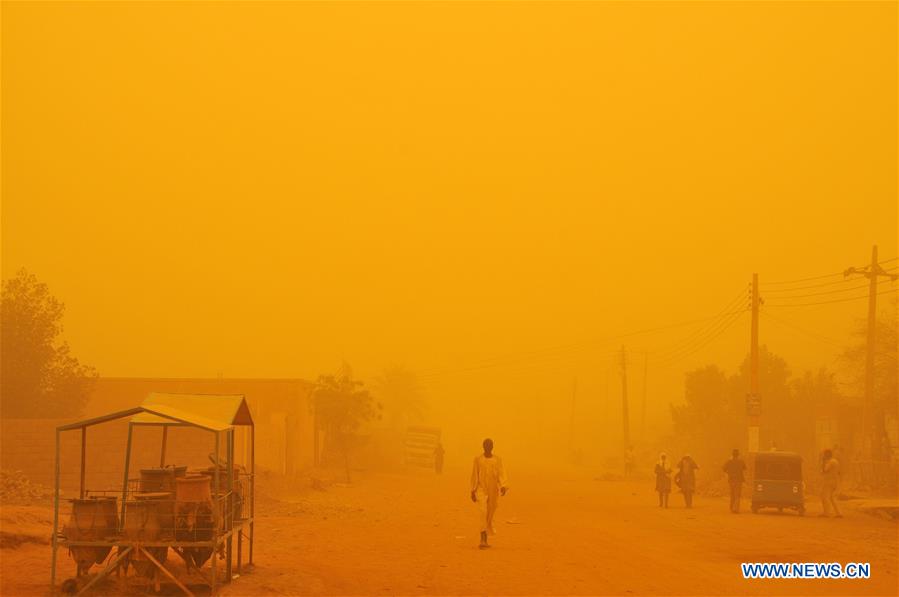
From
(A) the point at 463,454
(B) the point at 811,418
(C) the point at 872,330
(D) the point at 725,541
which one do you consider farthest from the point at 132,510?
(A) the point at 463,454

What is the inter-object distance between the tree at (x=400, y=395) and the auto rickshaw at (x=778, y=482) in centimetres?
7554

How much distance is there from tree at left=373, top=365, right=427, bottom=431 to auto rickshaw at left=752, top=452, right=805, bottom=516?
248 feet

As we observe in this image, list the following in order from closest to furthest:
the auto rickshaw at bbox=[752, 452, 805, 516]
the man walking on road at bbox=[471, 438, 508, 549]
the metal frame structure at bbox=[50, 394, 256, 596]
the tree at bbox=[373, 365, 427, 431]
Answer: the metal frame structure at bbox=[50, 394, 256, 596], the man walking on road at bbox=[471, 438, 508, 549], the auto rickshaw at bbox=[752, 452, 805, 516], the tree at bbox=[373, 365, 427, 431]

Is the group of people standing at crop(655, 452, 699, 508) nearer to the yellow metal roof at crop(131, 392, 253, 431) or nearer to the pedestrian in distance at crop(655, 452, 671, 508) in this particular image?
the pedestrian in distance at crop(655, 452, 671, 508)

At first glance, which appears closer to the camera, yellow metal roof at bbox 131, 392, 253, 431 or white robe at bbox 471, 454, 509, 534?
yellow metal roof at bbox 131, 392, 253, 431

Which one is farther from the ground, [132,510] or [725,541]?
[132,510]

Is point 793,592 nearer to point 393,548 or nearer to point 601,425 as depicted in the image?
point 393,548

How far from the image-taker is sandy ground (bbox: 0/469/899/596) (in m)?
14.4

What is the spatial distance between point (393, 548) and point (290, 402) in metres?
28.3

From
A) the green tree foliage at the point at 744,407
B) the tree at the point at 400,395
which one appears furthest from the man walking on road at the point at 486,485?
the tree at the point at 400,395

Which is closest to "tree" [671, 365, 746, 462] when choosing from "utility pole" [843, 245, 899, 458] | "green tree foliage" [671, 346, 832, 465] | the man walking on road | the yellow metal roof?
"green tree foliage" [671, 346, 832, 465]

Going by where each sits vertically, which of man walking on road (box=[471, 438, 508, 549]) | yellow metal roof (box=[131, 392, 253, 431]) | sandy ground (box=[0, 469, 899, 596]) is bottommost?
sandy ground (box=[0, 469, 899, 596])

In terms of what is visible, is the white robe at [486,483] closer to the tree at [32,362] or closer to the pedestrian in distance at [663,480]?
the pedestrian in distance at [663,480]

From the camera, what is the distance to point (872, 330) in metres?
37.6
